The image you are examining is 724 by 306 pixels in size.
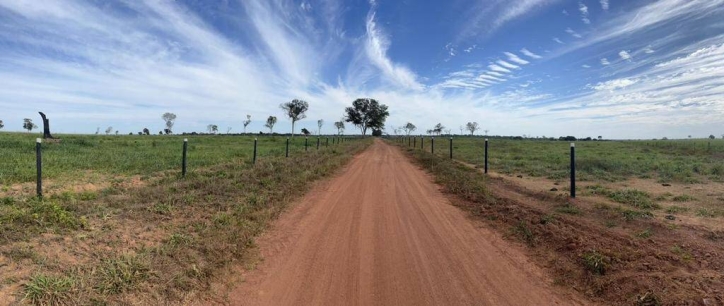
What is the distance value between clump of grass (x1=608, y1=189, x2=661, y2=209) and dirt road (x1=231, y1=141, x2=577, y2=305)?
4597 mm

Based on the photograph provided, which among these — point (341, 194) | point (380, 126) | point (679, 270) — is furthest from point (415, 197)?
point (380, 126)

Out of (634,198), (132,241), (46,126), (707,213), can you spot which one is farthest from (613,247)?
(46,126)

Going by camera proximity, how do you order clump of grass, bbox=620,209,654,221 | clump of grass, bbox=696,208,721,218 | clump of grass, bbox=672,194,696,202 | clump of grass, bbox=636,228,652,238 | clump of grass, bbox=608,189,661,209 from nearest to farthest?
1. clump of grass, bbox=636,228,652,238
2. clump of grass, bbox=620,209,654,221
3. clump of grass, bbox=696,208,721,218
4. clump of grass, bbox=608,189,661,209
5. clump of grass, bbox=672,194,696,202

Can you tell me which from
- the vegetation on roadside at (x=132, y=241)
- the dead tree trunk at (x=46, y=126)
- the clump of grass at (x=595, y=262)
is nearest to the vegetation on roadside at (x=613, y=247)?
the clump of grass at (x=595, y=262)

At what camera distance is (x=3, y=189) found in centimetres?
812

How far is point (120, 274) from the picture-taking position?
382 cm

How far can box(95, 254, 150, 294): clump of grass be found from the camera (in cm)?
360

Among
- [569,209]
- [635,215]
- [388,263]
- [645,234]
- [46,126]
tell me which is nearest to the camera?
[388,263]

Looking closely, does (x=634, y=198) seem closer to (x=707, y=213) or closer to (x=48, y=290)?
(x=707, y=213)

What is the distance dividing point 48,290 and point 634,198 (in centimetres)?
1179

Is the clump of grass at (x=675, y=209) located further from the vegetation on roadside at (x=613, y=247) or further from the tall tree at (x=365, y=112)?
the tall tree at (x=365, y=112)

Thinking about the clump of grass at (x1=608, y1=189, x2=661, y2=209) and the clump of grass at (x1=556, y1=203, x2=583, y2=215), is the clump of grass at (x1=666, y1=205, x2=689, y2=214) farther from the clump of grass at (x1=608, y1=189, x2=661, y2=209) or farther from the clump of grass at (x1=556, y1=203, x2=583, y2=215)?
the clump of grass at (x1=556, y1=203, x2=583, y2=215)

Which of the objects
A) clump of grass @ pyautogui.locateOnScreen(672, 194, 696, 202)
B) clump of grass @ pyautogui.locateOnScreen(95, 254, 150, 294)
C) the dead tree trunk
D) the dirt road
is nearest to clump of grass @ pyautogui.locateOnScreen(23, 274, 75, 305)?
clump of grass @ pyautogui.locateOnScreen(95, 254, 150, 294)

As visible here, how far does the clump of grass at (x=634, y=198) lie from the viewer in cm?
831
